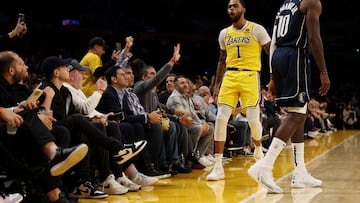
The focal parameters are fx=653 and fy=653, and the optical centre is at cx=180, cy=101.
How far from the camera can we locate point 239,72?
6676 mm

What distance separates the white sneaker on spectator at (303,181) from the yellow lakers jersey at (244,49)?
128 centimetres

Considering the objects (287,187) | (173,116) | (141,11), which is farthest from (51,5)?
(287,187)

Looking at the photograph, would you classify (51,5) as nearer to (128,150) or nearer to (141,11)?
(141,11)

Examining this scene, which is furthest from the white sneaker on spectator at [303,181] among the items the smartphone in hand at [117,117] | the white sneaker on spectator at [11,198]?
the white sneaker on spectator at [11,198]

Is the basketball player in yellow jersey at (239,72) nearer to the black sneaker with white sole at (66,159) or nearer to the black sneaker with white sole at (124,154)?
the black sneaker with white sole at (124,154)

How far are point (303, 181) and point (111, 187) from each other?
1751 mm

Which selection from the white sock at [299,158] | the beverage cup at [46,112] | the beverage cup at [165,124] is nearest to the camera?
the beverage cup at [46,112]

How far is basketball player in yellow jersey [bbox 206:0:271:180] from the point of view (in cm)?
666

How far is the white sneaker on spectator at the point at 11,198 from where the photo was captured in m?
4.28

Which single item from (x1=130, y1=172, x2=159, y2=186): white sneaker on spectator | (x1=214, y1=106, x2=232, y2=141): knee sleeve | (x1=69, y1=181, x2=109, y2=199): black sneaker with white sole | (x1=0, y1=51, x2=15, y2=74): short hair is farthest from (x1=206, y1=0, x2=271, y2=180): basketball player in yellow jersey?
(x1=0, y1=51, x2=15, y2=74): short hair

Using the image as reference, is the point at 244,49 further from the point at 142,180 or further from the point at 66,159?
the point at 66,159

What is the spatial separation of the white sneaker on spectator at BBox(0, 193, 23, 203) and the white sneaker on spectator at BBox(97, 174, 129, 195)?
125cm

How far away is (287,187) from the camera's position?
6.02 metres

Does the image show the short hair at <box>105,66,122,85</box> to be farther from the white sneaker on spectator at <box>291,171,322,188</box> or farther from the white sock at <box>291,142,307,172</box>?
Answer: the white sneaker on spectator at <box>291,171,322,188</box>
